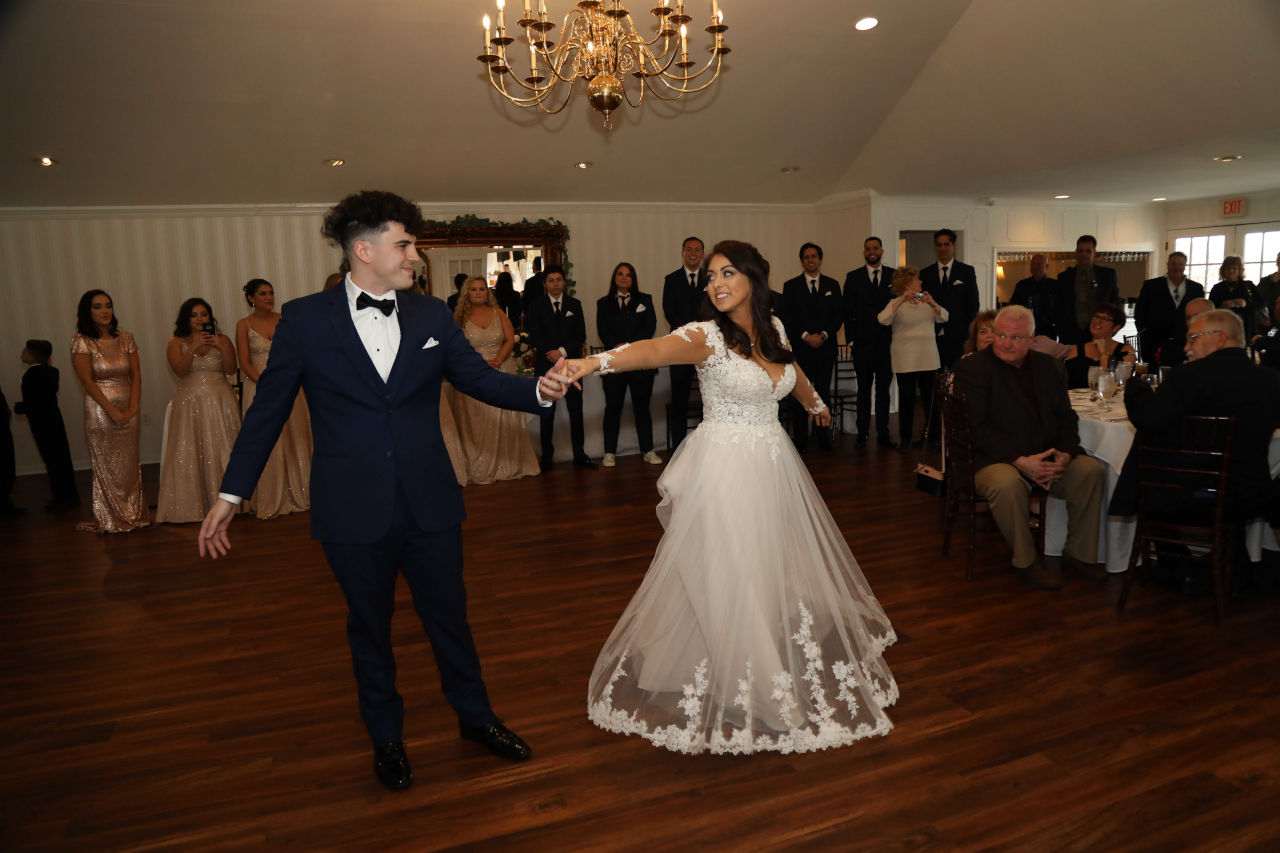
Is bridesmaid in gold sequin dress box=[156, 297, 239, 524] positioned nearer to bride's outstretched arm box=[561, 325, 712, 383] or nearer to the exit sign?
bride's outstretched arm box=[561, 325, 712, 383]

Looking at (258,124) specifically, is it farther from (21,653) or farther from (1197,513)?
(1197,513)

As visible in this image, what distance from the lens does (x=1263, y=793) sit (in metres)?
2.41

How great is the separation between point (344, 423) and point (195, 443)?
4.56 m

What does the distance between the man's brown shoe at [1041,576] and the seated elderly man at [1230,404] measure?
27.2 inches

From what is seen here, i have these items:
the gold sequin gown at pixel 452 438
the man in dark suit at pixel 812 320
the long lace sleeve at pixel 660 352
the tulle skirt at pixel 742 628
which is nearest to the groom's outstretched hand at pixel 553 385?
the long lace sleeve at pixel 660 352

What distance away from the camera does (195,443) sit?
624 centimetres

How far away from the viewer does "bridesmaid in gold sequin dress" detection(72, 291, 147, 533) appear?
5992 millimetres

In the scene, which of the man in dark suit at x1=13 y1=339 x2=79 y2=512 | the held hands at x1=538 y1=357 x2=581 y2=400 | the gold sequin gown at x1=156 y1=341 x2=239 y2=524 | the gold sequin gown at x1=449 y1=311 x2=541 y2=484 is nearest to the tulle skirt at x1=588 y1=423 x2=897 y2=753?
the held hands at x1=538 y1=357 x2=581 y2=400

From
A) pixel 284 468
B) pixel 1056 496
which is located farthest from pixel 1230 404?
pixel 284 468

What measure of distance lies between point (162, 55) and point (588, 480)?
172 inches

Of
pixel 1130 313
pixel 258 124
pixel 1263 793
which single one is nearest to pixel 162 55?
pixel 258 124

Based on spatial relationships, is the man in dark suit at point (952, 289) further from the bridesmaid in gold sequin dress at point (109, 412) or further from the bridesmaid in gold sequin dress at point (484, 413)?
the bridesmaid in gold sequin dress at point (109, 412)

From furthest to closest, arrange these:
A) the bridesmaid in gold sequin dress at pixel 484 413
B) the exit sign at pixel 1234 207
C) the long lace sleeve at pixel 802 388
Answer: the exit sign at pixel 1234 207 → the bridesmaid in gold sequin dress at pixel 484 413 → the long lace sleeve at pixel 802 388

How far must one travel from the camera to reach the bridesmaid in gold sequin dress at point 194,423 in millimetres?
6199
